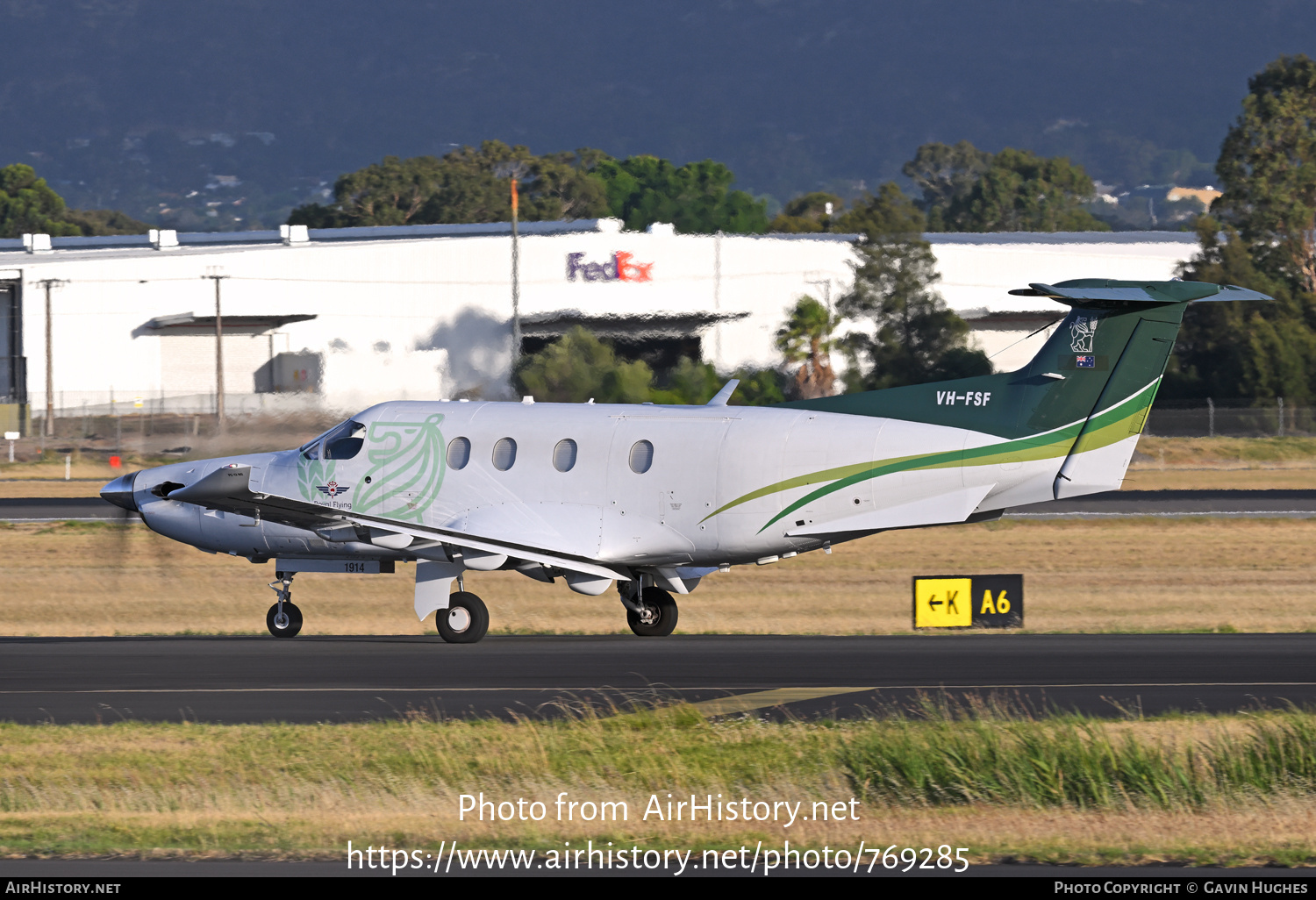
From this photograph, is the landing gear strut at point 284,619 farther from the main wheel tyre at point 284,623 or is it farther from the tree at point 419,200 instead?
the tree at point 419,200

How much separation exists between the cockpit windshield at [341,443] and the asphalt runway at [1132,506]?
60.9ft

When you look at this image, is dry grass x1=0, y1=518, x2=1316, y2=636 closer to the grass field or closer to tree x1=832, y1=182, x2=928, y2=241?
the grass field

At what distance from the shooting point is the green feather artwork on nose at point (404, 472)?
86.3 feet

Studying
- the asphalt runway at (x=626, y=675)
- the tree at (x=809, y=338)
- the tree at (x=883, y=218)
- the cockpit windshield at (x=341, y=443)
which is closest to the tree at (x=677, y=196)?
the tree at (x=883, y=218)

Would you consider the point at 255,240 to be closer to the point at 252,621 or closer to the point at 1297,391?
the point at 1297,391

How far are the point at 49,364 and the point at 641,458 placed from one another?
211 ft

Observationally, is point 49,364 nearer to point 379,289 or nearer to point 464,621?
point 379,289

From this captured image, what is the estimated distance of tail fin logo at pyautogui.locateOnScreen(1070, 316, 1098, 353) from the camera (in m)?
24.1

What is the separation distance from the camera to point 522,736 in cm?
1565

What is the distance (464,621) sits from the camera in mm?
25578

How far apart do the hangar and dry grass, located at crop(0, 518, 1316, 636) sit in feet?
142

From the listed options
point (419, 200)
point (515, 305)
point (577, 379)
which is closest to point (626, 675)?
point (577, 379)

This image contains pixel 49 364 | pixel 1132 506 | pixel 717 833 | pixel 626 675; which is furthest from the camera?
pixel 49 364
